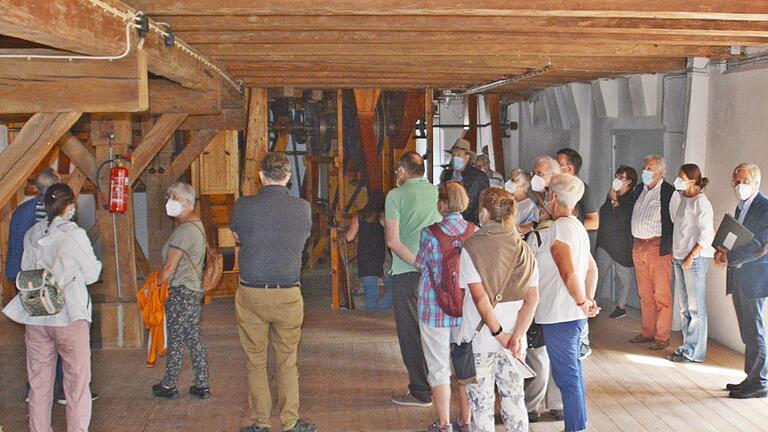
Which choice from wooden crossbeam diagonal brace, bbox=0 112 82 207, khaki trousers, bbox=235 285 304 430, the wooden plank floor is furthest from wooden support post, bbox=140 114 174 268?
wooden crossbeam diagonal brace, bbox=0 112 82 207

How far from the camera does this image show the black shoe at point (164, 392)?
649 cm

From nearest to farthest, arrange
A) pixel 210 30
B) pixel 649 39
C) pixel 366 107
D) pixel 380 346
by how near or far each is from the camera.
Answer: pixel 210 30
pixel 649 39
pixel 380 346
pixel 366 107

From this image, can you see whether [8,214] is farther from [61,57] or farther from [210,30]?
[61,57]

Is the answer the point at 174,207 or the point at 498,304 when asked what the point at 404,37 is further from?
the point at 498,304

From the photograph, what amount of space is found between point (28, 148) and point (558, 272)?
2761 millimetres

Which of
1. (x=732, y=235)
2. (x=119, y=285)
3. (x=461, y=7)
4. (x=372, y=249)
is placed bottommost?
(x=119, y=285)

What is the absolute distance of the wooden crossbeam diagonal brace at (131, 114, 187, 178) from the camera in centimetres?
780

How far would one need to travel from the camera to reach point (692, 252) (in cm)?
707

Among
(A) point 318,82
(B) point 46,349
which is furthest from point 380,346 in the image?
(B) point 46,349

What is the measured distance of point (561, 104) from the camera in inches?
458

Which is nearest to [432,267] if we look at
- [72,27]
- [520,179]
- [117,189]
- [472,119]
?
[520,179]

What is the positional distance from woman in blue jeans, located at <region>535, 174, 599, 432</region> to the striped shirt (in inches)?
103

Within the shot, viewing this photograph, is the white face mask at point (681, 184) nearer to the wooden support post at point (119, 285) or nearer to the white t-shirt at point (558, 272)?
the white t-shirt at point (558, 272)

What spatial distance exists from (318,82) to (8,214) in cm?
361
